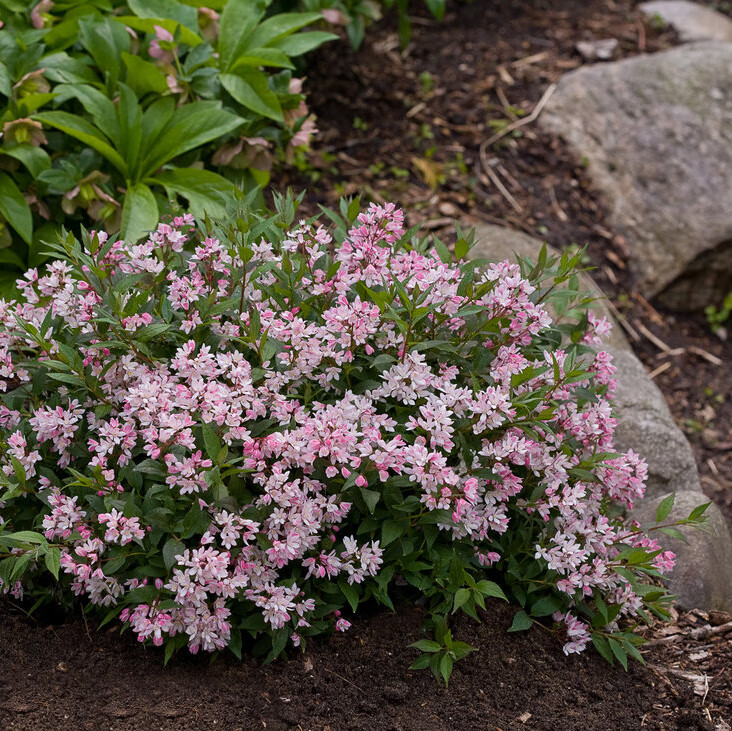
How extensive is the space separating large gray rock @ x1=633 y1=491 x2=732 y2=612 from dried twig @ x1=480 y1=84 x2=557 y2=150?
2.68 m

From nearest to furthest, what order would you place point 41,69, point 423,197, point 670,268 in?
point 41,69
point 423,197
point 670,268

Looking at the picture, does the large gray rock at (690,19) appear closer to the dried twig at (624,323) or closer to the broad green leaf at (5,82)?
the dried twig at (624,323)

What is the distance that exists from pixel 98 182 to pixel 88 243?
1.11m

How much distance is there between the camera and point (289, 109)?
149 inches

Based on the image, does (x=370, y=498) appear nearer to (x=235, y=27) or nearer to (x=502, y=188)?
(x=235, y=27)

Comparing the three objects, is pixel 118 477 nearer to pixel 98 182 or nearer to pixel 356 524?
pixel 356 524

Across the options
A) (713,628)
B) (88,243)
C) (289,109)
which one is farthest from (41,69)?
(713,628)

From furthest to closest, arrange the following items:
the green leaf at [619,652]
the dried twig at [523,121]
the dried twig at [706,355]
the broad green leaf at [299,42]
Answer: the dried twig at [523,121] < the dried twig at [706,355] < the broad green leaf at [299,42] < the green leaf at [619,652]

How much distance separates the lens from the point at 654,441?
11.2 ft

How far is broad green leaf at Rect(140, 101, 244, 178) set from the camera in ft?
11.3

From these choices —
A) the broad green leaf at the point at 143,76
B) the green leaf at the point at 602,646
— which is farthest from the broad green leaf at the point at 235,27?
the green leaf at the point at 602,646

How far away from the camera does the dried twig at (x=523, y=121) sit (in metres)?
5.07

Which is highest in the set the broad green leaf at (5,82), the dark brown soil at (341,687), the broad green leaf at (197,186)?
the broad green leaf at (5,82)

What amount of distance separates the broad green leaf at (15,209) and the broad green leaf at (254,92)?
0.93 meters
